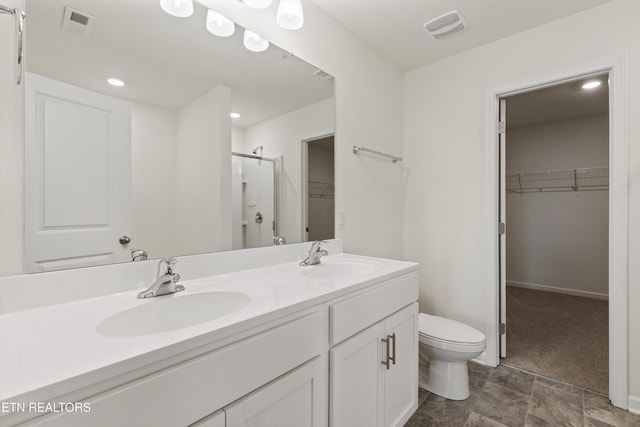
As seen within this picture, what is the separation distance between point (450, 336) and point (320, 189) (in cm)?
119

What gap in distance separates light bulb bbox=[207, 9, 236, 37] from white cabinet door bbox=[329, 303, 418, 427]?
1446 mm

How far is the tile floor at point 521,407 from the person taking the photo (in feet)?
5.03

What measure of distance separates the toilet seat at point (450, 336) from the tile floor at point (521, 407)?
329 mm

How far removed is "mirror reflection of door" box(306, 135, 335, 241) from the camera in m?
1.81

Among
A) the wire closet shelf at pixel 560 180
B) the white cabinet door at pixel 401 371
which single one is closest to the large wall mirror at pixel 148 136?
the white cabinet door at pixel 401 371

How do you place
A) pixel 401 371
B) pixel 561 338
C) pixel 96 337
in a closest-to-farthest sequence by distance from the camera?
pixel 96 337
pixel 401 371
pixel 561 338

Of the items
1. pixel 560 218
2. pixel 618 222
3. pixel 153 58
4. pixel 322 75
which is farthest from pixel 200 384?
pixel 560 218

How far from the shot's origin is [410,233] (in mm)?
2539

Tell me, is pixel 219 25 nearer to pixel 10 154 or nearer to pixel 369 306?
pixel 10 154

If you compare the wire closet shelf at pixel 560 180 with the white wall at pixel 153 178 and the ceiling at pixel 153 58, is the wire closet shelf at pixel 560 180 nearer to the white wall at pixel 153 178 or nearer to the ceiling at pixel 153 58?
the ceiling at pixel 153 58

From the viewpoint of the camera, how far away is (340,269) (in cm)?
164

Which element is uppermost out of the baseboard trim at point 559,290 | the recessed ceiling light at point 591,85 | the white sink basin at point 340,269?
the recessed ceiling light at point 591,85

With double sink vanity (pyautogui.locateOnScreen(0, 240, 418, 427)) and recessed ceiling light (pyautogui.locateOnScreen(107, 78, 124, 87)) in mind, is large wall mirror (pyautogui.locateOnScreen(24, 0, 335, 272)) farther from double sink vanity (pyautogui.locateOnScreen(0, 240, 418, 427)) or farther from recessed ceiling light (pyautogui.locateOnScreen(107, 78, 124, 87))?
double sink vanity (pyautogui.locateOnScreen(0, 240, 418, 427))

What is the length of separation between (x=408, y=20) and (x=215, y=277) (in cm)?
195
